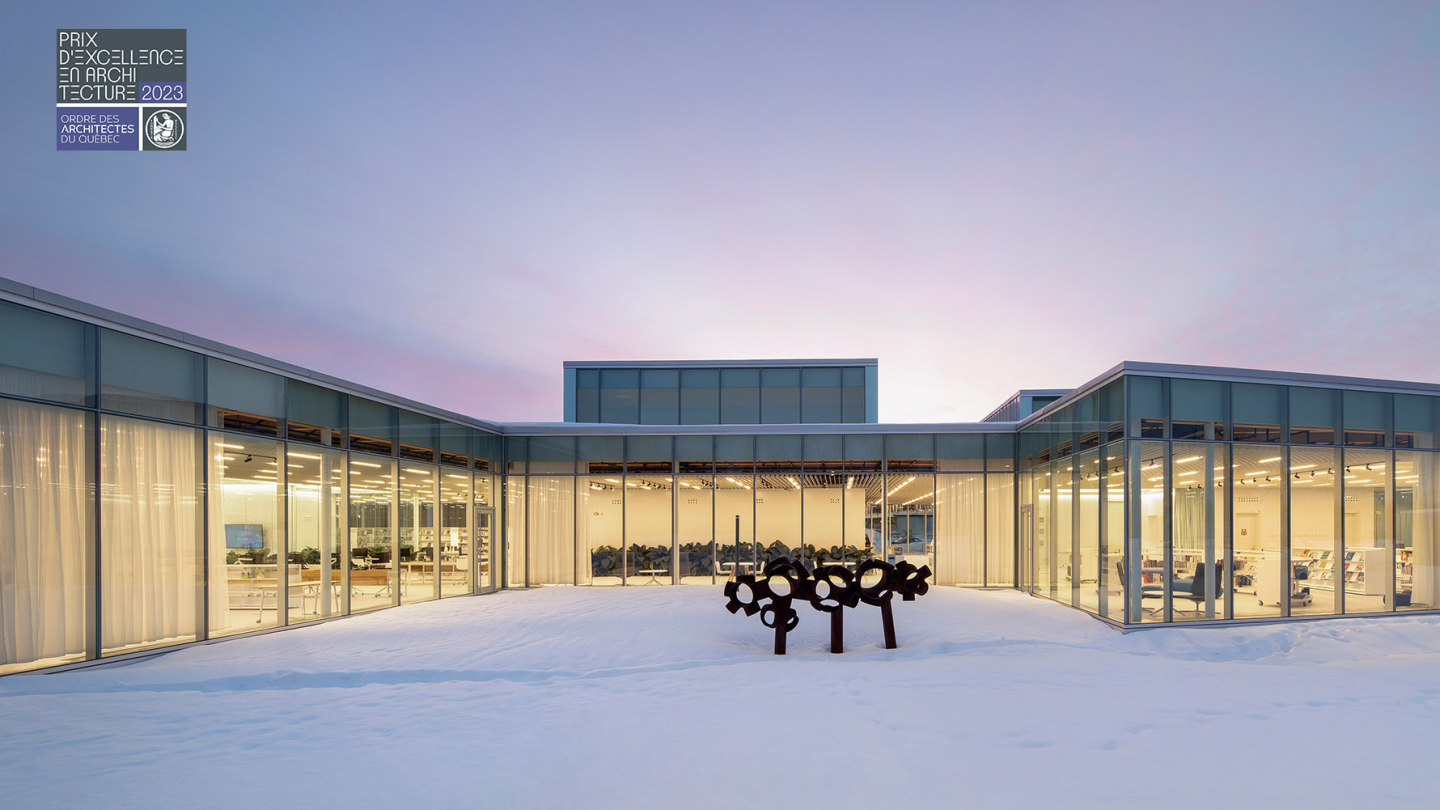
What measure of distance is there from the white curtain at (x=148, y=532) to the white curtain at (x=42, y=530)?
282mm

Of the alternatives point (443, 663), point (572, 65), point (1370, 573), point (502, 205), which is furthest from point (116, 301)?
point (1370, 573)

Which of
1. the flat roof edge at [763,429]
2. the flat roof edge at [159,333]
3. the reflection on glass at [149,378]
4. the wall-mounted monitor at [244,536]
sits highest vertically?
the flat roof edge at [159,333]

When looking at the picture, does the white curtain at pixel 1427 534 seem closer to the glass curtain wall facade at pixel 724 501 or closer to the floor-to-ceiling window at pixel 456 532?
the glass curtain wall facade at pixel 724 501

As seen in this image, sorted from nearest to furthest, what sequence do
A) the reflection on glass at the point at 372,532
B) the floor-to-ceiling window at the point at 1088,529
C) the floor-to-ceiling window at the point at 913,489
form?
the floor-to-ceiling window at the point at 1088,529, the reflection on glass at the point at 372,532, the floor-to-ceiling window at the point at 913,489

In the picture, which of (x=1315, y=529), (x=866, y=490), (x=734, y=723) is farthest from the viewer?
(x=866, y=490)

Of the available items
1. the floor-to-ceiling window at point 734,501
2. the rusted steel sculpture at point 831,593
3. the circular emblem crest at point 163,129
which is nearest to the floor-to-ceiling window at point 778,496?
the floor-to-ceiling window at point 734,501

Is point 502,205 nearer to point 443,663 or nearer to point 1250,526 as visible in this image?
point 443,663

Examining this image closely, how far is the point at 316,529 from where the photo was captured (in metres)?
12.5

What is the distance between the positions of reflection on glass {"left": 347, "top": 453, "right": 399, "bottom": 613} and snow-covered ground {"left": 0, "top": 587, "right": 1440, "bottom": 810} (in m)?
2.73

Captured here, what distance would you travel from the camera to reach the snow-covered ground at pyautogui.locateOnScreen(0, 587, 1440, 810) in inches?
186

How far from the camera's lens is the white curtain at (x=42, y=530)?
310 inches

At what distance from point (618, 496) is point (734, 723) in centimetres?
1301

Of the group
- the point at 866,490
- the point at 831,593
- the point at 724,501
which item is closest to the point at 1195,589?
the point at 831,593

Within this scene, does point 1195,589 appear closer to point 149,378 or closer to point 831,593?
point 831,593
